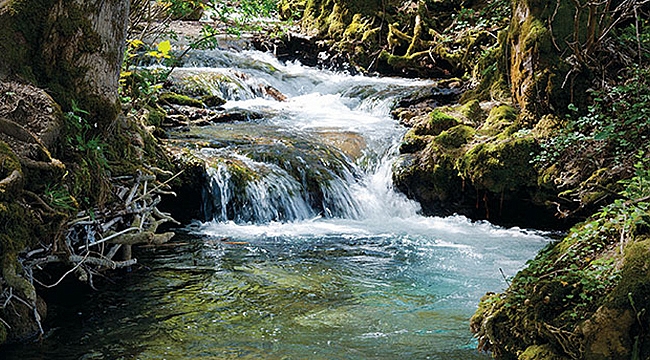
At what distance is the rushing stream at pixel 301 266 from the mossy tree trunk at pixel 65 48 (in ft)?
6.05

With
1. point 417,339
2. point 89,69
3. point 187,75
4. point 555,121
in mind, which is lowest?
point 417,339

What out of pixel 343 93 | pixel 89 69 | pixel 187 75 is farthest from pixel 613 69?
pixel 187 75

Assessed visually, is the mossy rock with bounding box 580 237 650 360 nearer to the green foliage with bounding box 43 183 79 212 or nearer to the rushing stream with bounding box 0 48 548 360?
the rushing stream with bounding box 0 48 548 360

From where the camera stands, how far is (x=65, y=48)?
16.4 ft

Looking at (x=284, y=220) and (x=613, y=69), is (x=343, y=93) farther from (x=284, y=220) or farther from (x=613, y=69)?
(x=613, y=69)

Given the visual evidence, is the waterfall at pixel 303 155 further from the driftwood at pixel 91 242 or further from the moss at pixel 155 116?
the driftwood at pixel 91 242

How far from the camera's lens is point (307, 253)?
7.38 metres

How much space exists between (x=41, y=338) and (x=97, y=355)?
19.1 inches

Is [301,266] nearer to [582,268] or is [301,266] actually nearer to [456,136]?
[582,268]

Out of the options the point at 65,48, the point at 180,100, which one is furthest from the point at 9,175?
the point at 180,100

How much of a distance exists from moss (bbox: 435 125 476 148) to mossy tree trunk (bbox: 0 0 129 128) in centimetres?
599

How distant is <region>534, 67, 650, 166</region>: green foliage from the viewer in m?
5.52

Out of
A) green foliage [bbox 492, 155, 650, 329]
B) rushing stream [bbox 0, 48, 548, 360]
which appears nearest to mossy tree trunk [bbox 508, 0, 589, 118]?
rushing stream [bbox 0, 48, 548, 360]

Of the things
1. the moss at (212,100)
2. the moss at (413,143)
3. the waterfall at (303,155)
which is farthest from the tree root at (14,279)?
the moss at (212,100)
